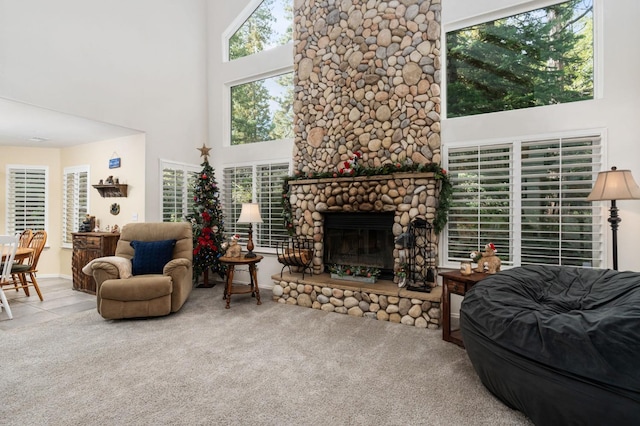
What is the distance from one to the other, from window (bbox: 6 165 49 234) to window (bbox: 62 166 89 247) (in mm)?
399

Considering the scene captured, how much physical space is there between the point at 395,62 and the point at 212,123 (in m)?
3.52

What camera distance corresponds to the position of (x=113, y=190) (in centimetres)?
534

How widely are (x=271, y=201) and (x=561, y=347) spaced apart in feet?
14.4

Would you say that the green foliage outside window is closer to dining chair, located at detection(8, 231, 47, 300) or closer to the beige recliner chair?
the beige recliner chair

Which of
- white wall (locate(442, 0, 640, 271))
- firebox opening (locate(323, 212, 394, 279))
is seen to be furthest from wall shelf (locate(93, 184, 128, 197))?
white wall (locate(442, 0, 640, 271))

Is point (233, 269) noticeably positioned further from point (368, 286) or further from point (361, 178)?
point (361, 178)

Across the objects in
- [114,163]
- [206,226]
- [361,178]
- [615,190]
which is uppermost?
[114,163]

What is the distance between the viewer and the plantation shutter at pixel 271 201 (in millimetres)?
5398

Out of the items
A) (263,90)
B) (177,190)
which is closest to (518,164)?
(263,90)

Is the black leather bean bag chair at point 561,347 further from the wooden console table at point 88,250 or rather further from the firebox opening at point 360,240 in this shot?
the wooden console table at point 88,250

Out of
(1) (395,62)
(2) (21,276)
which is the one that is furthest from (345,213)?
(2) (21,276)

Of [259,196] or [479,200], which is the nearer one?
[479,200]

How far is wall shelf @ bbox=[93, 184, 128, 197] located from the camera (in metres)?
5.22

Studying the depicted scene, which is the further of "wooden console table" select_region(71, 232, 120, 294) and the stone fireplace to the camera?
"wooden console table" select_region(71, 232, 120, 294)
